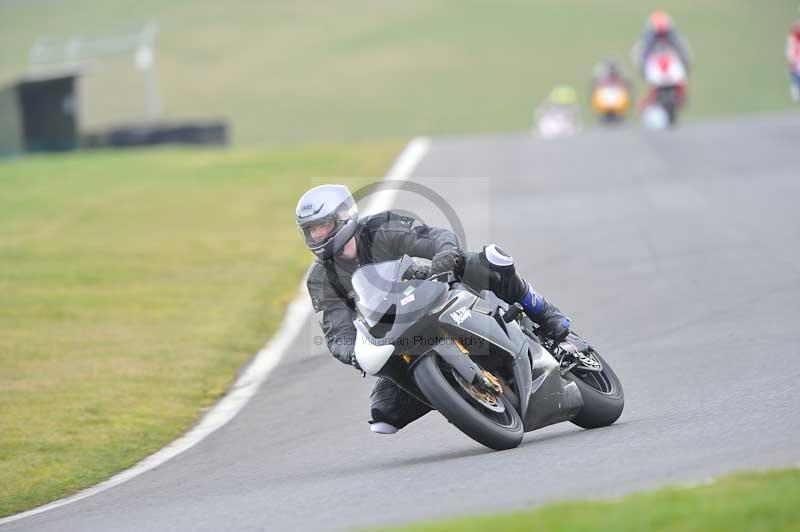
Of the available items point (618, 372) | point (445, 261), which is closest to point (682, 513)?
point (445, 261)

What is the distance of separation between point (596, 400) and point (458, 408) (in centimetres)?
122

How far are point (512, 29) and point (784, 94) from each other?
56.3 feet

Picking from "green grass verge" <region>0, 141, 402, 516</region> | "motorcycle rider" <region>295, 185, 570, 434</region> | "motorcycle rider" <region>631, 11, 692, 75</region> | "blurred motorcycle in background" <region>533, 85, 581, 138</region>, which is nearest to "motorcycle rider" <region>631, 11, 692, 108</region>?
"motorcycle rider" <region>631, 11, 692, 75</region>

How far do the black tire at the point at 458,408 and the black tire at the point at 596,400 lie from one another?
0.68 meters

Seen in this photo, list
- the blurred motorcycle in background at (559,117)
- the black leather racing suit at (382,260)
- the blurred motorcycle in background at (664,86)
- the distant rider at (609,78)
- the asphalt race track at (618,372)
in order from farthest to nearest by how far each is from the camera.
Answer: the blurred motorcycle in background at (559,117) → the distant rider at (609,78) → the blurred motorcycle in background at (664,86) → the black leather racing suit at (382,260) → the asphalt race track at (618,372)

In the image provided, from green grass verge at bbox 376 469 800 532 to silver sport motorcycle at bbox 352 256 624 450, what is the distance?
5.44 feet

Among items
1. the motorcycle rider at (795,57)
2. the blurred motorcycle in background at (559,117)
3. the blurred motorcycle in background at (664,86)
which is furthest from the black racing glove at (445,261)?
the blurred motorcycle in background at (559,117)

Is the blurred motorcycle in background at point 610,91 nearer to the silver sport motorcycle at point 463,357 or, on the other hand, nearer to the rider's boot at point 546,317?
the rider's boot at point 546,317

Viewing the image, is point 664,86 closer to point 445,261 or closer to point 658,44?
point 658,44

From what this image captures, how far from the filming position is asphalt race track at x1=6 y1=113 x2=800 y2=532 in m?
6.08

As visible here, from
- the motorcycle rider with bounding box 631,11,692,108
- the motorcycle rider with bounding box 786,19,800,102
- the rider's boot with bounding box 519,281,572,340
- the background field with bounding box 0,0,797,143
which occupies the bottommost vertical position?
the background field with bounding box 0,0,797,143

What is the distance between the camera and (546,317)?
7.71 m

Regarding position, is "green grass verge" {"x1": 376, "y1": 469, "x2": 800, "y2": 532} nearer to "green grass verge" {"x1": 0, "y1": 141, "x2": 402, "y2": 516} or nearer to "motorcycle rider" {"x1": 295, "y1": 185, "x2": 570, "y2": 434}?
"motorcycle rider" {"x1": 295, "y1": 185, "x2": 570, "y2": 434}

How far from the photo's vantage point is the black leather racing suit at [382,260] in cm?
733
